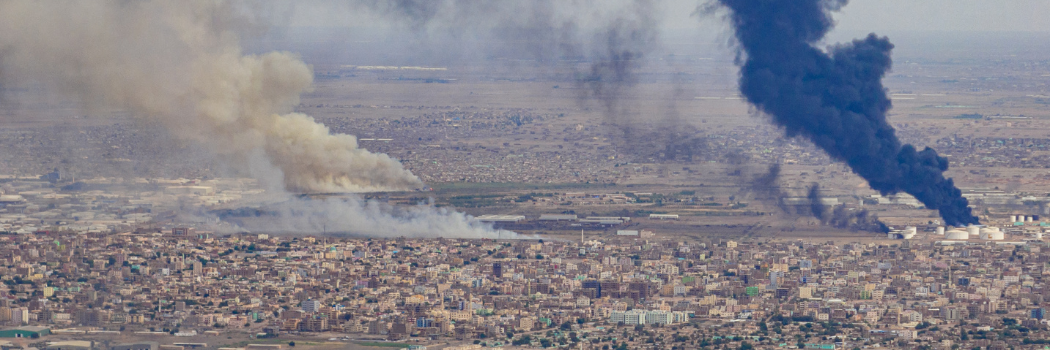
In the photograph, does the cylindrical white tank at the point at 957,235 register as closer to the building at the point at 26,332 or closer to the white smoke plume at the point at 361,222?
the white smoke plume at the point at 361,222

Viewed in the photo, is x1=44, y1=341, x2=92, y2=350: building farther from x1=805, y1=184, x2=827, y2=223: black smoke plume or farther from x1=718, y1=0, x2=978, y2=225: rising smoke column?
x1=805, y1=184, x2=827, y2=223: black smoke plume

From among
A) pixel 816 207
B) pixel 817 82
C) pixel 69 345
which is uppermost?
pixel 817 82

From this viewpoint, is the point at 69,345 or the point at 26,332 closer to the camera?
the point at 69,345

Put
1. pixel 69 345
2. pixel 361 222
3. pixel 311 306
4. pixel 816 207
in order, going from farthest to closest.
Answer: pixel 816 207, pixel 361 222, pixel 311 306, pixel 69 345

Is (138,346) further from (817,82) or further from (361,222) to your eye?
(817,82)

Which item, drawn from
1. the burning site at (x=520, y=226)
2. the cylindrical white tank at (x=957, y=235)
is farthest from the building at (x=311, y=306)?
the cylindrical white tank at (x=957, y=235)

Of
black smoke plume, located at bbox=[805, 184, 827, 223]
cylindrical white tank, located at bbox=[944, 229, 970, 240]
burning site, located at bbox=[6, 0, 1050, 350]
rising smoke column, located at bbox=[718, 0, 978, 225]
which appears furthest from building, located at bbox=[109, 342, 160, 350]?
cylindrical white tank, located at bbox=[944, 229, 970, 240]

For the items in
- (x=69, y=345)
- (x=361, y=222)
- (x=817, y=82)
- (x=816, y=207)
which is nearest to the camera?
(x=69, y=345)

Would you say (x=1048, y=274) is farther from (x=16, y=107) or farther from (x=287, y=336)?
(x=16, y=107)

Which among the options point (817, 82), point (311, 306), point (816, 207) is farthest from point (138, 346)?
point (816, 207)
